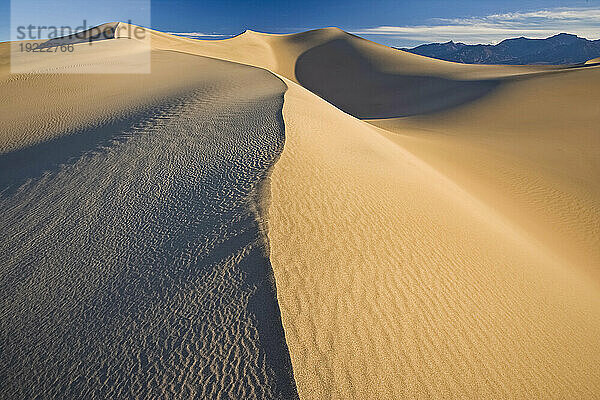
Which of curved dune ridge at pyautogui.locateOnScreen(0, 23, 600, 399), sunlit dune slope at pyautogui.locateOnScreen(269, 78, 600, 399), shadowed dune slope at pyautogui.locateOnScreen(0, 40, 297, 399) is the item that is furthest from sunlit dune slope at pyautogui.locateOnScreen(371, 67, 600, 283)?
shadowed dune slope at pyautogui.locateOnScreen(0, 40, 297, 399)

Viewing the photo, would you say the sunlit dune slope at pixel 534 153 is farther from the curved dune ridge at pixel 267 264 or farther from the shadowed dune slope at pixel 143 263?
the shadowed dune slope at pixel 143 263

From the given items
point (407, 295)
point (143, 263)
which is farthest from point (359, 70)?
point (143, 263)

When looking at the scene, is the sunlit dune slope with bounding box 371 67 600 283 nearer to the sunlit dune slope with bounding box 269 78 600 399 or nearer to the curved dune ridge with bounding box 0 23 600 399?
the curved dune ridge with bounding box 0 23 600 399

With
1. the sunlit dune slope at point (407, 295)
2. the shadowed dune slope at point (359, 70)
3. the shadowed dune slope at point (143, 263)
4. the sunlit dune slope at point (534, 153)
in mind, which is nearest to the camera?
the shadowed dune slope at point (143, 263)

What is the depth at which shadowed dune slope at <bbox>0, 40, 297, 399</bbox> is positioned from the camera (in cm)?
271

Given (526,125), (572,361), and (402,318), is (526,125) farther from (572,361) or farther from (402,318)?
(402,318)

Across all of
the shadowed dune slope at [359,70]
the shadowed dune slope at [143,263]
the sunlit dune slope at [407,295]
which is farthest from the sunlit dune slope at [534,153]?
the shadowed dune slope at [143,263]

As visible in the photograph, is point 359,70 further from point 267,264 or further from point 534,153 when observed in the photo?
point 267,264

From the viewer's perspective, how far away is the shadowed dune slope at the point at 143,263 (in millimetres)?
2709

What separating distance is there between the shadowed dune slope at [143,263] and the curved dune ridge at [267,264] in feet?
0.07

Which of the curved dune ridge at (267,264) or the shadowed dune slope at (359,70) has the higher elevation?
the shadowed dune slope at (359,70)

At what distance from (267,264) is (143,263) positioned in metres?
1.41

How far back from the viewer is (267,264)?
3.36 meters

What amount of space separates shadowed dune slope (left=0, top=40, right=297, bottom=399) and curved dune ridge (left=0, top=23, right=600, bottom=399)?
0.02 m
